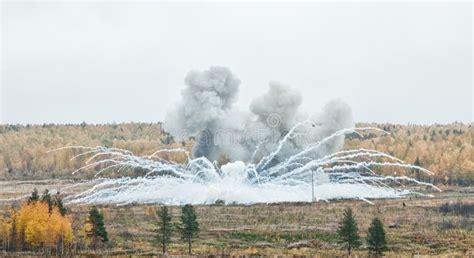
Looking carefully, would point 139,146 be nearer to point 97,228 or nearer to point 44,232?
point 97,228

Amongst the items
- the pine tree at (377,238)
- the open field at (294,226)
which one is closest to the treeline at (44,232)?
the open field at (294,226)

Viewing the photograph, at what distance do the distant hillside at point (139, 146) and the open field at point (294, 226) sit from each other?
23.8 metres

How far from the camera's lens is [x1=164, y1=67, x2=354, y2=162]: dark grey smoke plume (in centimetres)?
9094

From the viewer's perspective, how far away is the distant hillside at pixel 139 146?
343 feet

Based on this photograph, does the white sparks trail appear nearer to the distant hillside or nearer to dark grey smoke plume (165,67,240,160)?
dark grey smoke plume (165,67,240,160)

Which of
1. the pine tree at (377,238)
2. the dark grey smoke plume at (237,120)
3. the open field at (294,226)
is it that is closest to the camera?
the pine tree at (377,238)

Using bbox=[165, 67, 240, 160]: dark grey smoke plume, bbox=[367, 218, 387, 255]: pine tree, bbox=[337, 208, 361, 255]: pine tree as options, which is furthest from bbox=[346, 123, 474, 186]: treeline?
bbox=[367, 218, 387, 255]: pine tree

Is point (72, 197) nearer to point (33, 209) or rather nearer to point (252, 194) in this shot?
point (252, 194)

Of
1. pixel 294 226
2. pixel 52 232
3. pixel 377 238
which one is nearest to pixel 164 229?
pixel 52 232

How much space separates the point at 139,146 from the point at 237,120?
41.4 meters

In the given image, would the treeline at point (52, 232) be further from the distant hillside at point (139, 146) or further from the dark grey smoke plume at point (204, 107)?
→ the distant hillside at point (139, 146)

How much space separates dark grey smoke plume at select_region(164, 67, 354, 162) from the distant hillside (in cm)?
1576

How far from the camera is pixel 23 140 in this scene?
484 ft

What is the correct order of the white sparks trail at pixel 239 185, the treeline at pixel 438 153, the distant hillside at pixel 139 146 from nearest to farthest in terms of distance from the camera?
1. the white sparks trail at pixel 239 185
2. the treeline at pixel 438 153
3. the distant hillside at pixel 139 146
